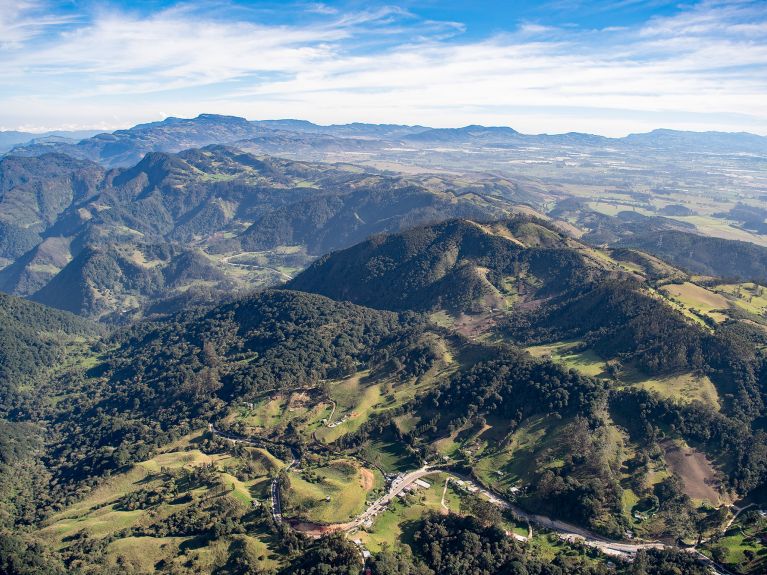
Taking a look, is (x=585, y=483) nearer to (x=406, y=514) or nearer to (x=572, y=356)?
(x=406, y=514)

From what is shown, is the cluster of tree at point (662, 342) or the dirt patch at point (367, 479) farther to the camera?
the cluster of tree at point (662, 342)

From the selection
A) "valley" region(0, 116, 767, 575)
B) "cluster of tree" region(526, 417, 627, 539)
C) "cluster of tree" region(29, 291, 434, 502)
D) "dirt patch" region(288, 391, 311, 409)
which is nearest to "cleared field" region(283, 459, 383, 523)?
"valley" region(0, 116, 767, 575)

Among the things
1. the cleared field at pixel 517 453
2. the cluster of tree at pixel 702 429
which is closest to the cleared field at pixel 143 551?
the cleared field at pixel 517 453

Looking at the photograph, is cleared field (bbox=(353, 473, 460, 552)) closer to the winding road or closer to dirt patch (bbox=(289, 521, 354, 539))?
the winding road

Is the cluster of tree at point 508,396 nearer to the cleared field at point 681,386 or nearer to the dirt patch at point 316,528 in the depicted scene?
the cleared field at point 681,386

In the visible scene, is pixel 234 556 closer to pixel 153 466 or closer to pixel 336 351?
pixel 153 466

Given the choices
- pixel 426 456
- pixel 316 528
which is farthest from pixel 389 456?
pixel 316 528

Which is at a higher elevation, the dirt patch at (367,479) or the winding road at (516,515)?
the dirt patch at (367,479)
